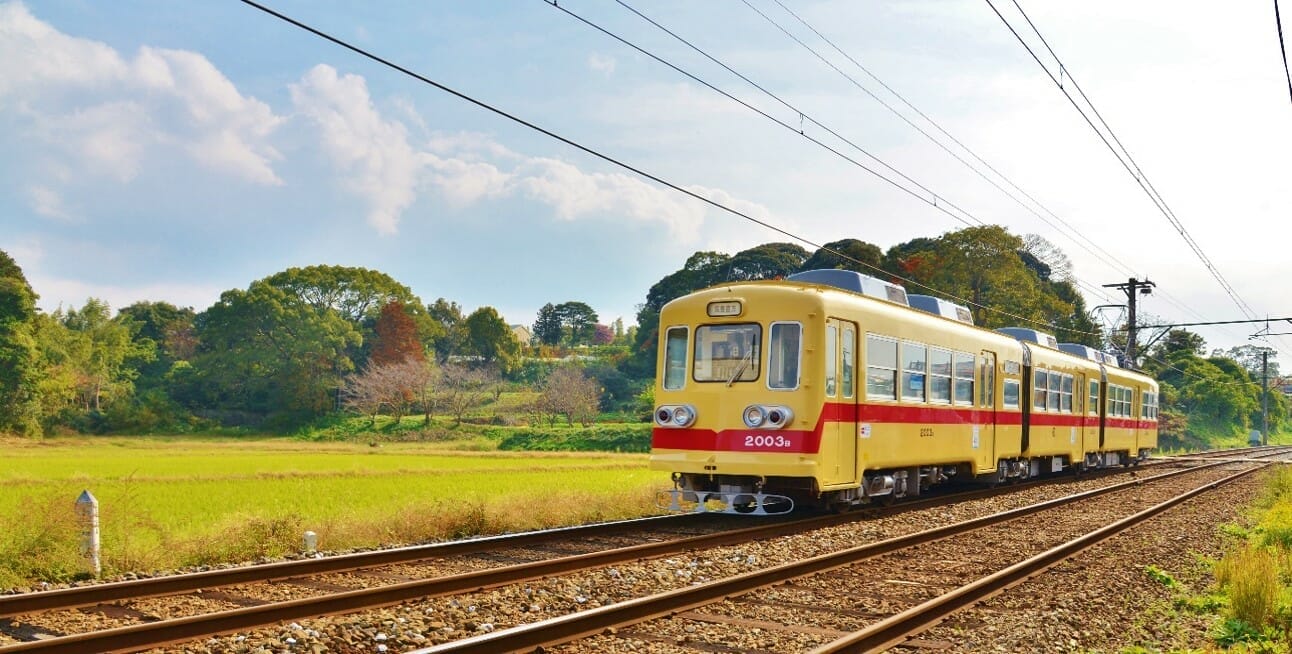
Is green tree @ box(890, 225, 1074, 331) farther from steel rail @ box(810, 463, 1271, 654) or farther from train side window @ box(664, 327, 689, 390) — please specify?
steel rail @ box(810, 463, 1271, 654)

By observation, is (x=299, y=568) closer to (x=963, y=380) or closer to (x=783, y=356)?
(x=783, y=356)

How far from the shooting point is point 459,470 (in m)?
32.7

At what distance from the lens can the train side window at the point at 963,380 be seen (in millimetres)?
17594

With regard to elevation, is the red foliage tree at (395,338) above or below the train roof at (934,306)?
above

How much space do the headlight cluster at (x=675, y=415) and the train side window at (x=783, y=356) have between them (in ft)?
3.93

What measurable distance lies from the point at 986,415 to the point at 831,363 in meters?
6.44

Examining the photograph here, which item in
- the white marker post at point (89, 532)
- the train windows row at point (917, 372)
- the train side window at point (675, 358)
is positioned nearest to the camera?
the white marker post at point (89, 532)

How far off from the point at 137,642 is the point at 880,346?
1072 cm

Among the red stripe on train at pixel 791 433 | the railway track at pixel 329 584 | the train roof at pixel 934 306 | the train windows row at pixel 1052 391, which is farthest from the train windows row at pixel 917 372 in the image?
the train windows row at pixel 1052 391

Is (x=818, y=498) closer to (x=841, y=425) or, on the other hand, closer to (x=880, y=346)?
(x=841, y=425)

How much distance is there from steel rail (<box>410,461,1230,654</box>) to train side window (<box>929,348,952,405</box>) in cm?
409

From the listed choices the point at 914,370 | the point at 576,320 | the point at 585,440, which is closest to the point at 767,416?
the point at 914,370

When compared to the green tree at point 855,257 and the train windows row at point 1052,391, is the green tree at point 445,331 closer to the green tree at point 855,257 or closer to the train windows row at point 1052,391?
the green tree at point 855,257

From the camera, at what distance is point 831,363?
13836 millimetres
